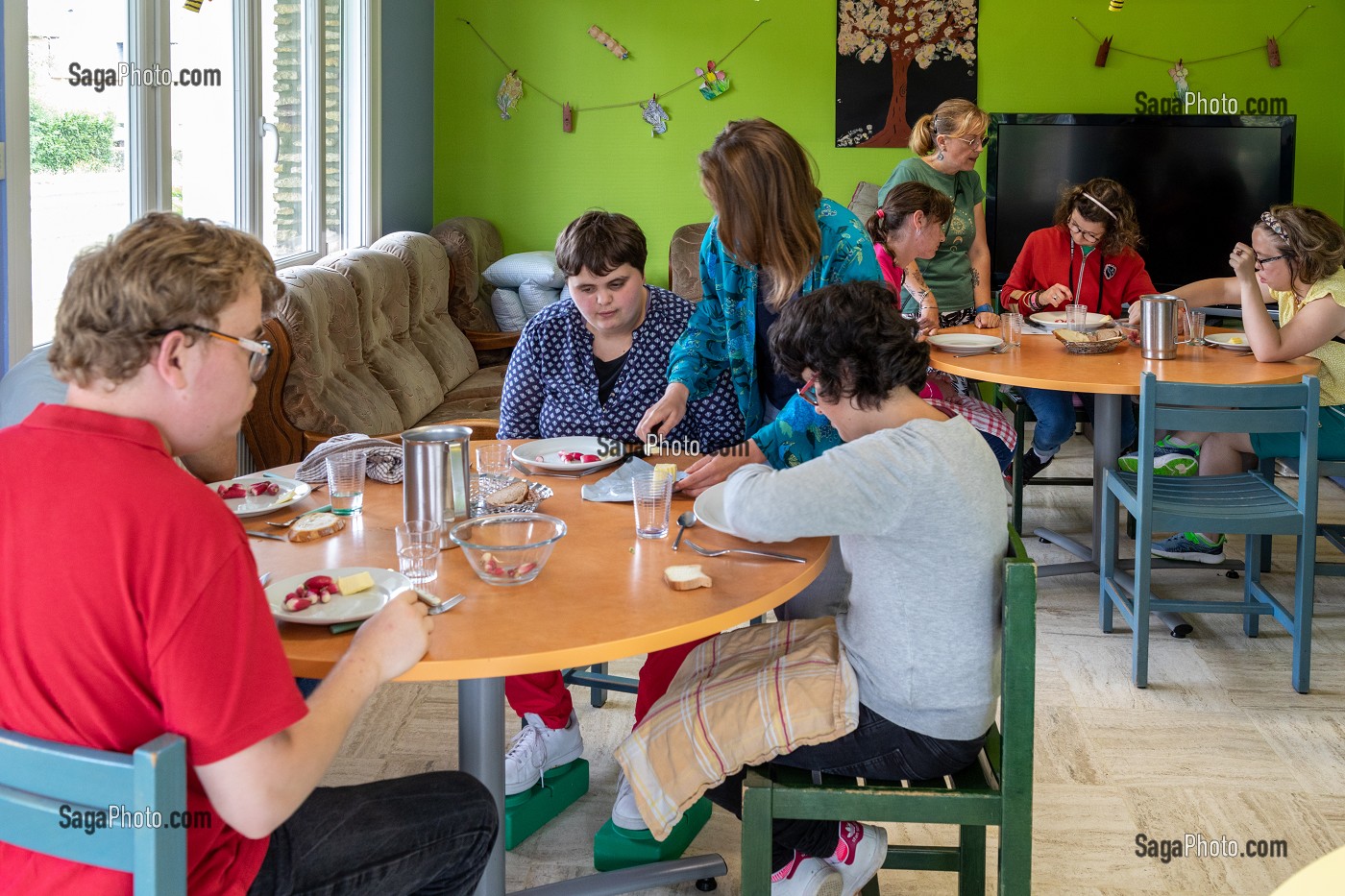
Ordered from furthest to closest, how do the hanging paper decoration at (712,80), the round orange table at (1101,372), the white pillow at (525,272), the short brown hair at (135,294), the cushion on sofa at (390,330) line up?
the hanging paper decoration at (712,80) → the white pillow at (525,272) → the cushion on sofa at (390,330) → the round orange table at (1101,372) → the short brown hair at (135,294)

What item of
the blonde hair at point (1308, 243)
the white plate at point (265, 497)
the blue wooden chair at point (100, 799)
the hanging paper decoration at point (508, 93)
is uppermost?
the hanging paper decoration at point (508, 93)

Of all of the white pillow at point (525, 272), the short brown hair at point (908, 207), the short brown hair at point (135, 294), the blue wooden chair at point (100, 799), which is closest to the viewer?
the blue wooden chair at point (100, 799)

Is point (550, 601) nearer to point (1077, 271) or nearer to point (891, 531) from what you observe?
point (891, 531)

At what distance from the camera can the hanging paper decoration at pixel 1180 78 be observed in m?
5.95

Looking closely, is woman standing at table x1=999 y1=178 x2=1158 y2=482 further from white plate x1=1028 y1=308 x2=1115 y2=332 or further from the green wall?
the green wall

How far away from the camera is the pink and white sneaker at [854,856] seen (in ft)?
6.45

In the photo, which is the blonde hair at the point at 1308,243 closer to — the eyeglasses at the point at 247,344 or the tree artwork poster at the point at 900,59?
the tree artwork poster at the point at 900,59

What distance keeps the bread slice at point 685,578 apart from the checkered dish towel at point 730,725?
0.70 feet

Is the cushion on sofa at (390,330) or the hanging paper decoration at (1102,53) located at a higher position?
the hanging paper decoration at (1102,53)

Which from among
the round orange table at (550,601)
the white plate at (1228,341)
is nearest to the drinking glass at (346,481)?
the round orange table at (550,601)

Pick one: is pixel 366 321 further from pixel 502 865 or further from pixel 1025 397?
pixel 502 865

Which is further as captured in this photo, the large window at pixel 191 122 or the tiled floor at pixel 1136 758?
the large window at pixel 191 122

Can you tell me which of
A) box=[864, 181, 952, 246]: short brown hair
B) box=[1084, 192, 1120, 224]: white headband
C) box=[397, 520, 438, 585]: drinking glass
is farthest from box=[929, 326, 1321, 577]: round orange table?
box=[397, 520, 438, 585]: drinking glass

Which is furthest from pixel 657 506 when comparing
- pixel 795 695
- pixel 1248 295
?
pixel 1248 295
